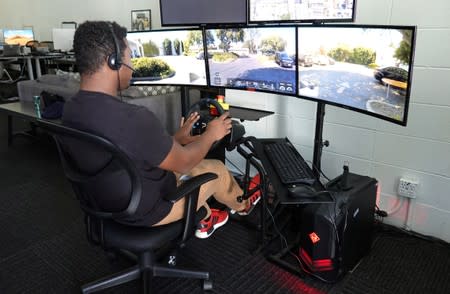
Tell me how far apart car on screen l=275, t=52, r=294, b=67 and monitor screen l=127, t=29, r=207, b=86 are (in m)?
0.51

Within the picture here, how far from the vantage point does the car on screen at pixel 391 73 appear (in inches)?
54.9

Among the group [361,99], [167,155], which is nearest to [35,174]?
[167,155]

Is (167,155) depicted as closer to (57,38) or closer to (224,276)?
(224,276)

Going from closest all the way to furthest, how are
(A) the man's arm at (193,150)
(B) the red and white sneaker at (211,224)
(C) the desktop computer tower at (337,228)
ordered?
(A) the man's arm at (193,150), (C) the desktop computer tower at (337,228), (B) the red and white sneaker at (211,224)

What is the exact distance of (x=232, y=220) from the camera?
2.37 meters

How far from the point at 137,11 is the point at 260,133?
202 centimetres

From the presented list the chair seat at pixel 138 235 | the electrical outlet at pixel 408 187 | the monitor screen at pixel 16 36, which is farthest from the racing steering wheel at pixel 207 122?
the monitor screen at pixel 16 36

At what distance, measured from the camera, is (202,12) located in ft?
8.55

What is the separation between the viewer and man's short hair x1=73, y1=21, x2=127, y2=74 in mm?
1253

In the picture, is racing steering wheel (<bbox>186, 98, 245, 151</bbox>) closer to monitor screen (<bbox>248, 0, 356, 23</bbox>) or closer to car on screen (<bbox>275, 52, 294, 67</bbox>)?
car on screen (<bbox>275, 52, 294, 67</bbox>)

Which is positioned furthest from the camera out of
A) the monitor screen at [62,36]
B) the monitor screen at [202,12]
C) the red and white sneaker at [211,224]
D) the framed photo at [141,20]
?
the monitor screen at [62,36]

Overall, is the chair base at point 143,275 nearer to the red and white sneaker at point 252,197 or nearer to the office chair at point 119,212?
the office chair at point 119,212

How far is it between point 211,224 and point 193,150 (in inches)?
30.4

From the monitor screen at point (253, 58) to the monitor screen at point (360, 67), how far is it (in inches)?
3.1
